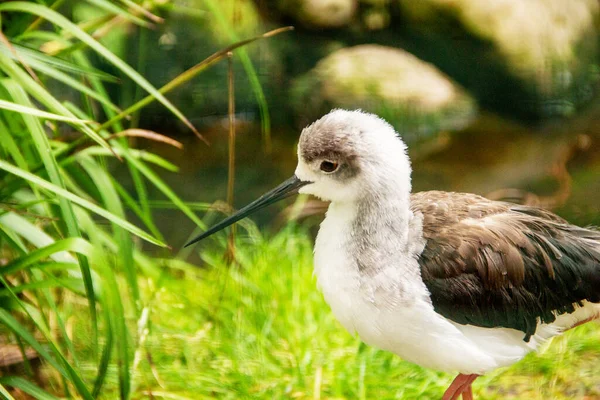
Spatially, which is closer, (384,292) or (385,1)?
(384,292)

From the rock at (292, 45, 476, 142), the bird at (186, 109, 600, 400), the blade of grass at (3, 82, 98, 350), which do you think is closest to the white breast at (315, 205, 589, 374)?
the bird at (186, 109, 600, 400)

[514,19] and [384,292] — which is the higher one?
[514,19]

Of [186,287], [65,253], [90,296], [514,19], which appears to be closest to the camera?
[90,296]

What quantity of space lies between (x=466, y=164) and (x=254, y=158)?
1.49m

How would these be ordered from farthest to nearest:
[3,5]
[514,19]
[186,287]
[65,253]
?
[514,19]
[186,287]
[65,253]
[3,5]

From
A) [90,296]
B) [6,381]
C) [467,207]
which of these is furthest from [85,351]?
[467,207]

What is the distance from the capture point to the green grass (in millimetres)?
2922

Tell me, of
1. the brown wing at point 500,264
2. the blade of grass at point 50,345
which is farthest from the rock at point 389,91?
the blade of grass at point 50,345

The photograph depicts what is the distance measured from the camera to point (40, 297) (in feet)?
9.21

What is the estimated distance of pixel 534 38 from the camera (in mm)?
6156

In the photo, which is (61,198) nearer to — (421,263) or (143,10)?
(143,10)

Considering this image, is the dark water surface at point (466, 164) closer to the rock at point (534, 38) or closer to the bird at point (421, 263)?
the rock at point (534, 38)

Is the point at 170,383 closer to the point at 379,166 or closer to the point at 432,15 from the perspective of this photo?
the point at 379,166

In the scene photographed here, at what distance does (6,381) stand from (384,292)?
1175 mm
